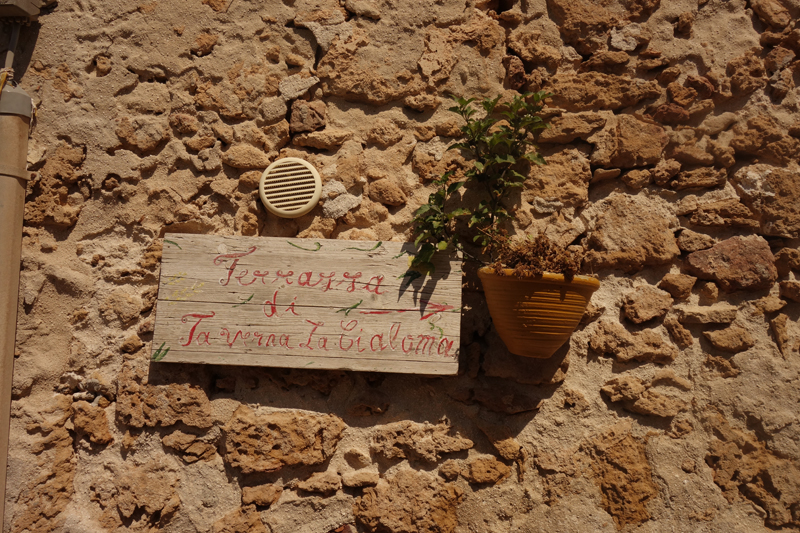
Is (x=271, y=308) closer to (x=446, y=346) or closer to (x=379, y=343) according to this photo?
(x=379, y=343)

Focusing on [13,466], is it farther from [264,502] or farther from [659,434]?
[659,434]

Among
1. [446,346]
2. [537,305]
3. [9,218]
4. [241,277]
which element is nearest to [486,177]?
[537,305]

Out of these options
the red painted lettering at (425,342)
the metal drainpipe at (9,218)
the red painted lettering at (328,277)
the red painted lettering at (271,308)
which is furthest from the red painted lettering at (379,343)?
the metal drainpipe at (9,218)

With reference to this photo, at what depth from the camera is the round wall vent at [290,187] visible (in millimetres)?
2025

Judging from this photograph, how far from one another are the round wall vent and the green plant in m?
0.43

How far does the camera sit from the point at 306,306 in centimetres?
193

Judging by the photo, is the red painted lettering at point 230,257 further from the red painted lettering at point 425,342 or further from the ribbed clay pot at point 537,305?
the ribbed clay pot at point 537,305

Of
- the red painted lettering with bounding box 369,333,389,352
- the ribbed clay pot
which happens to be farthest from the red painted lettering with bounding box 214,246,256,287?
the ribbed clay pot

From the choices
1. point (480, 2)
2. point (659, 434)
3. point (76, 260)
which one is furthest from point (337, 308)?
point (480, 2)

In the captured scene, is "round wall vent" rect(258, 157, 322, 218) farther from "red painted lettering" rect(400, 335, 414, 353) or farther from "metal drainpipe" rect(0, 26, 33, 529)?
"metal drainpipe" rect(0, 26, 33, 529)

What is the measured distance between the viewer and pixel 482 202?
1978 millimetres

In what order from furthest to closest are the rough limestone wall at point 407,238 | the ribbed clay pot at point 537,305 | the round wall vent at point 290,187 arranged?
the round wall vent at point 290,187 < the rough limestone wall at point 407,238 < the ribbed clay pot at point 537,305

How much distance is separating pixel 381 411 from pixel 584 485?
2.57 ft

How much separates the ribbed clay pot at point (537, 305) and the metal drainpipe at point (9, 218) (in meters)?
1.78
